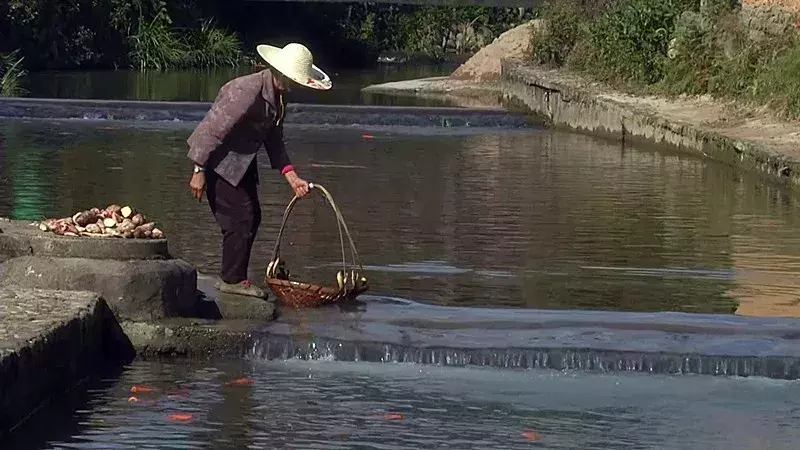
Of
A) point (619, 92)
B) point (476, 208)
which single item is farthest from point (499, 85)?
point (476, 208)

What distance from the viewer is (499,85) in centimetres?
3531

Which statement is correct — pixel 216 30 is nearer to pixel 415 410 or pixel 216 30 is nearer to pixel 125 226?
pixel 125 226

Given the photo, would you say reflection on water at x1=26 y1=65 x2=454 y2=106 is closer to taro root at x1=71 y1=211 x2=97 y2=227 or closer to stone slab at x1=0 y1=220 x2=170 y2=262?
taro root at x1=71 y1=211 x2=97 y2=227

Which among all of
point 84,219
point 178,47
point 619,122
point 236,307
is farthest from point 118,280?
point 178,47

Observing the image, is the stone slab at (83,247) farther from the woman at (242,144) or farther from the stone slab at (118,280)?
the woman at (242,144)

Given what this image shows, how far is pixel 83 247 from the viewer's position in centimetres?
913

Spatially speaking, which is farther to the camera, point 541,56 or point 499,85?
point 499,85

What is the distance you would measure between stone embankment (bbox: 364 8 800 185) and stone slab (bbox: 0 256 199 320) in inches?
373

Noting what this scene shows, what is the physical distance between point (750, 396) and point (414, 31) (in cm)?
5371

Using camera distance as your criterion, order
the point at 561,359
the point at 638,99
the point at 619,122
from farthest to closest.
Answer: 1. the point at 638,99
2. the point at 619,122
3. the point at 561,359

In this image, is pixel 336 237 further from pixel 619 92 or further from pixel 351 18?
pixel 351 18

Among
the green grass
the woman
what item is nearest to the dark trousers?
the woman

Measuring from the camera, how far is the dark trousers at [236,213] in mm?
9555

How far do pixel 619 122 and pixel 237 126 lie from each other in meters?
14.5
